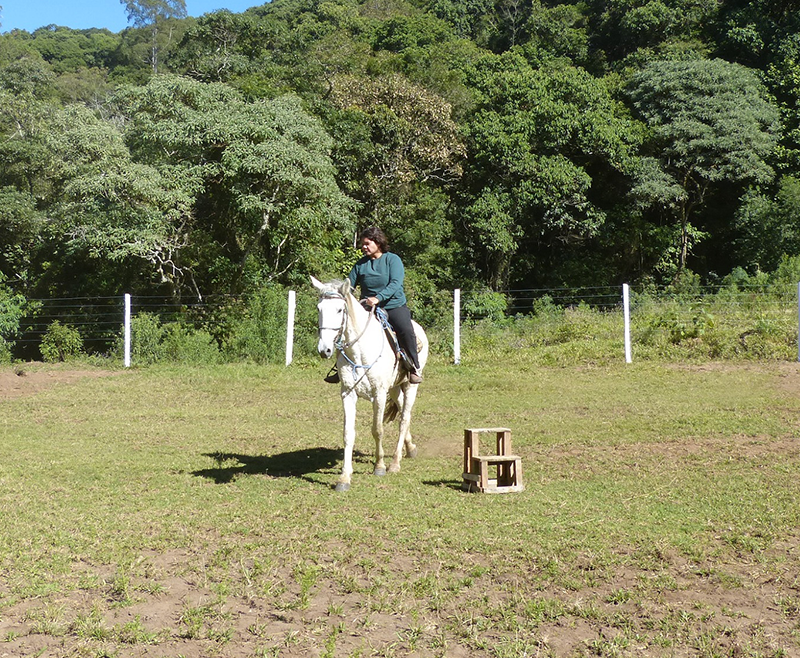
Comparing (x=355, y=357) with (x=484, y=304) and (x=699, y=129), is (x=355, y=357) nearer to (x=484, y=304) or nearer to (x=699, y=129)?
(x=484, y=304)

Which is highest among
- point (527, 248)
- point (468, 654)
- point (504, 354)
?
point (527, 248)

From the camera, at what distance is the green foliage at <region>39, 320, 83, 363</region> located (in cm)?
2186

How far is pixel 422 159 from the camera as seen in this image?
29.5 meters

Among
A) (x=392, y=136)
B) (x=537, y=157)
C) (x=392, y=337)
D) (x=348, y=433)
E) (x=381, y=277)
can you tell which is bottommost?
(x=348, y=433)

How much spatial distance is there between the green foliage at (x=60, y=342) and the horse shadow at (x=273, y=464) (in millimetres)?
13287

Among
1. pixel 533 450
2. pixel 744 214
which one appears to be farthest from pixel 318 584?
pixel 744 214

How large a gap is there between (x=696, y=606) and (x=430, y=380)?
1164cm

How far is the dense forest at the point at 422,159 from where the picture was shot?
22281 millimetres

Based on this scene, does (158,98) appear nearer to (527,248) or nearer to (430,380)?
(430,380)

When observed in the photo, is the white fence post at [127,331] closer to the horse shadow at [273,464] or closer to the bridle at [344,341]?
the horse shadow at [273,464]

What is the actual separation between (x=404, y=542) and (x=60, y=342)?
1833 centimetres

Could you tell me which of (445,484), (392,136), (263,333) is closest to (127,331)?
(263,333)

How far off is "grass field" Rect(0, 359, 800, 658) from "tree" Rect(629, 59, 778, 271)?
19.4 m

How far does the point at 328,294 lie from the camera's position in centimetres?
768
